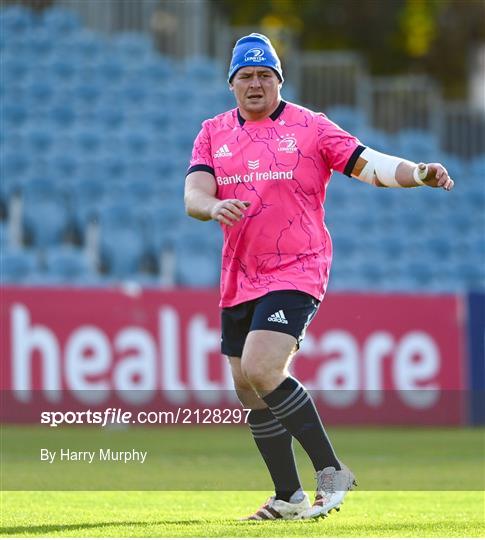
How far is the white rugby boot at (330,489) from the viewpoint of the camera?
6.31m

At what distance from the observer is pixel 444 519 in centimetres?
655

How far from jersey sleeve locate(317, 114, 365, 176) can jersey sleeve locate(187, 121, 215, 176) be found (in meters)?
0.55

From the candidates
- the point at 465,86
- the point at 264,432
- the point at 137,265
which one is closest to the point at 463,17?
the point at 465,86

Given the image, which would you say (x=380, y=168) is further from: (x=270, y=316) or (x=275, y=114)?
(x=270, y=316)

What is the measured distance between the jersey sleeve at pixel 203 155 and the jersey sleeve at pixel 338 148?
1.80ft

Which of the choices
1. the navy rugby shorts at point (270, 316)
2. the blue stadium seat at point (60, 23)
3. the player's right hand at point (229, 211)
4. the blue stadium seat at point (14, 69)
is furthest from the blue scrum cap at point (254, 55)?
the blue stadium seat at point (60, 23)

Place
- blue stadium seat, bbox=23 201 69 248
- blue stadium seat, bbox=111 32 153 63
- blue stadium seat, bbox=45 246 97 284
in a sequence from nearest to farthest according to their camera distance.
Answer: blue stadium seat, bbox=45 246 97 284 → blue stadium seat, bbox=23 201 69 248 → blue stadium seat, bbox=111 32 153 63

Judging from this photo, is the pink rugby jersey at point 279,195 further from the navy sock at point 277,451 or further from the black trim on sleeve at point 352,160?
the navy sock at point 277,451

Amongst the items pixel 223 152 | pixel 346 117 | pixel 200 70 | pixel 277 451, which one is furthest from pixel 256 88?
pixel 346 117

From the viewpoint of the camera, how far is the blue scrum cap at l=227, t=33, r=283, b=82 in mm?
6504

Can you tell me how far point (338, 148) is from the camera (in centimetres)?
654

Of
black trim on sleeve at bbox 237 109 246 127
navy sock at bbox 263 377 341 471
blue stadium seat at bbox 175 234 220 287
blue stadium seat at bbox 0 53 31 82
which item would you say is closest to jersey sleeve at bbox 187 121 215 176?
black trim on sleeve at bbox 237 109 246 127

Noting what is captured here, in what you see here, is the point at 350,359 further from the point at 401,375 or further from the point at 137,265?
the point at 137,265

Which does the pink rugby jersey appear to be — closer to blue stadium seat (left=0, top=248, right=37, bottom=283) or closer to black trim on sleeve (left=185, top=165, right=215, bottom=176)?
black trim on sleeve (left=185, top=165, right=215, bottom=176)
